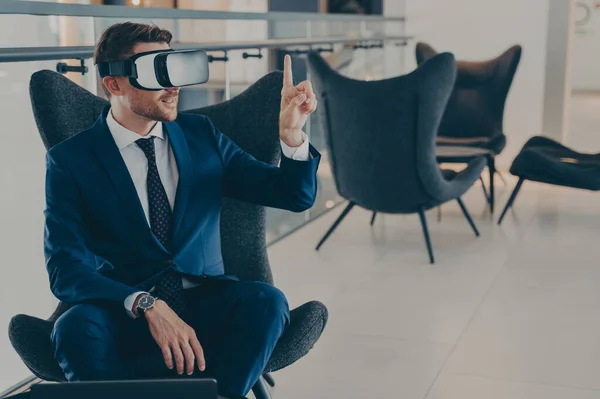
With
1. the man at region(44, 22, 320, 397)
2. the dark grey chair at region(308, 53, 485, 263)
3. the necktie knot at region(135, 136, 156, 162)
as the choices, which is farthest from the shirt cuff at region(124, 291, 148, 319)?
the dark grey chair at region(308, 53, 485, 263)

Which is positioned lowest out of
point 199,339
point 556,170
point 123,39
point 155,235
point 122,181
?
point 556,170

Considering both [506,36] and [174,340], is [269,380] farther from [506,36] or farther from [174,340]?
[506,36]

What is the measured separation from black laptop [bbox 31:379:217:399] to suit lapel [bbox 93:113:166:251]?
2.03ft

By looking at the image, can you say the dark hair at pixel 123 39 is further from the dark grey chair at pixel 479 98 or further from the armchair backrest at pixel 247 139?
the dark grey chair at pixel 479 98

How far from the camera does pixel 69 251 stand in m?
1.87

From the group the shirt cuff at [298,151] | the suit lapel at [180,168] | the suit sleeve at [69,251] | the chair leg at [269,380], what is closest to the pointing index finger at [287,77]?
the shirt cuff at [298,151]

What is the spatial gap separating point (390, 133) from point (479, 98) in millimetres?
1959

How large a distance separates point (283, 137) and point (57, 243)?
545 mm

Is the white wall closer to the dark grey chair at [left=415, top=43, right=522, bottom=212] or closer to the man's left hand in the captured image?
the dark grey chair at [left=415, top=43, right=522, bottom=212]

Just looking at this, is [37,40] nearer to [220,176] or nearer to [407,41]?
[220,176]

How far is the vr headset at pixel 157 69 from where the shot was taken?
6.15ft

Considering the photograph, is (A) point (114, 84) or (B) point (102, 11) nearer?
(A) point (114, 84)

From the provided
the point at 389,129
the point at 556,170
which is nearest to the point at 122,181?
the point at 389,129

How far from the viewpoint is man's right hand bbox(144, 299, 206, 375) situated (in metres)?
1.74
